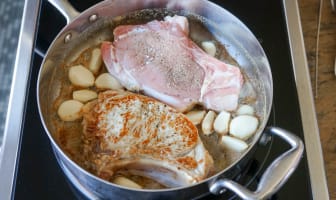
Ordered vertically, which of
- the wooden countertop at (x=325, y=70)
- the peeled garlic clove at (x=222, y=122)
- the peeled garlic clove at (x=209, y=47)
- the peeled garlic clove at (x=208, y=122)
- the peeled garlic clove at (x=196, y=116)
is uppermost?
the peeled garlic clove at (x=209, y=47)

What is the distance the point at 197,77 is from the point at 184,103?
5cm

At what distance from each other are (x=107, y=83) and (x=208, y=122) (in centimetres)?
17

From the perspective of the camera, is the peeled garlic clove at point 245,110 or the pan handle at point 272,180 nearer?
the pan handle at point 272,180

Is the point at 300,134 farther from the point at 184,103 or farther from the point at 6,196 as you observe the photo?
the point at 6,196

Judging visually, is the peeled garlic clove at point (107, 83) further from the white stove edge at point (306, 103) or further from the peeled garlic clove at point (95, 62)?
the white stove edge at point (306, 103)

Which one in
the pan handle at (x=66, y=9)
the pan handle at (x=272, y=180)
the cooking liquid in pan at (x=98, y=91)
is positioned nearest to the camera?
the pan handle at (x=272, y=180)

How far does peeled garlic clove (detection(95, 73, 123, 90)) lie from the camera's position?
0.82m

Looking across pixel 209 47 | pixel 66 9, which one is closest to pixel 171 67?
pixel 209 47

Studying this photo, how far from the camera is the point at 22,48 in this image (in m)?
0.87

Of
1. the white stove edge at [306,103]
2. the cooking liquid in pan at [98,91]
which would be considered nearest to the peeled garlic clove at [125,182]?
the cooking liquid in pan at [98,91]

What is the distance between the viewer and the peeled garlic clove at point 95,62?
33.3 inches

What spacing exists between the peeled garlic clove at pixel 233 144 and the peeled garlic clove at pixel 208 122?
24 millimetres

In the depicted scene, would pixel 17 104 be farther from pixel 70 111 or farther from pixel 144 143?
pixel 144 143

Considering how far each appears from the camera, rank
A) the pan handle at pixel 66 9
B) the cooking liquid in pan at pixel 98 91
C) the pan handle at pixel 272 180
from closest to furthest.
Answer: the pan handle at pixel 272 180
the cooking liquid in pan at pixel 98 91
the pan handle at pixel 66 9
